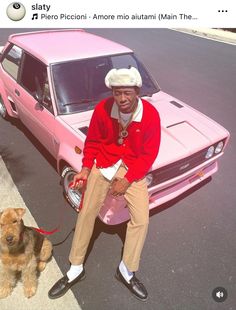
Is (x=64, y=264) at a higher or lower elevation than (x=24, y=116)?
lower

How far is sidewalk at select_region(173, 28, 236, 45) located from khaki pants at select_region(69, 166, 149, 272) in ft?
44.4

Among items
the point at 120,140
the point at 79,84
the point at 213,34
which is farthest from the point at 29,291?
the point at 213,34

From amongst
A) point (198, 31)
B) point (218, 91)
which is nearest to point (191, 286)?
point (218, 91)

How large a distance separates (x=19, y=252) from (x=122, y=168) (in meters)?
1.35

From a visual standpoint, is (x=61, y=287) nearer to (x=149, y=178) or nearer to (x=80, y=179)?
(x=80, y=179)

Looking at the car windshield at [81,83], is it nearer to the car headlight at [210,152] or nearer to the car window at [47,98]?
the car window at [47,98]

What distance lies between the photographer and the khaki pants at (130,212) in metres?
3.34

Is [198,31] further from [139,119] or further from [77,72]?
[139,119]

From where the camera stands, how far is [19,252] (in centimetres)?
326

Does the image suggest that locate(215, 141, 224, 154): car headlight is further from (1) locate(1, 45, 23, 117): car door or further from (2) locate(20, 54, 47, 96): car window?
(1) locate(1, 45, 23, 117): car door

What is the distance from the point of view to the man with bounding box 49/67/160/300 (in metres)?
3.24

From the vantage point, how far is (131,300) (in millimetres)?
3566
